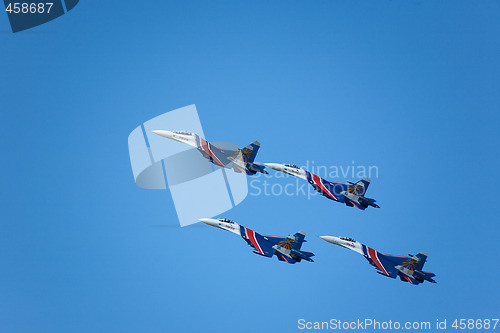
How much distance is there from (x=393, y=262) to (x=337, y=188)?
11.4m

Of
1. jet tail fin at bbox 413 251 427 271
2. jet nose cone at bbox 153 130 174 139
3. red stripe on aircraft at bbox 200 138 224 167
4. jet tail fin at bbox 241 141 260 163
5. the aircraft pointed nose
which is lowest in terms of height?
jet tail fin at bbox 413 251 427 271

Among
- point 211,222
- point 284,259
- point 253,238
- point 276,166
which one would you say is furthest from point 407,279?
point 211,222

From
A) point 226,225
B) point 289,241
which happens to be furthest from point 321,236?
point 226,225

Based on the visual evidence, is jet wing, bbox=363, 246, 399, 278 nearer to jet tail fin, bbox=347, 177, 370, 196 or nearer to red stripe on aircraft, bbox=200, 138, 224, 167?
jet tail fin, bbox=347, 177, 370, 196

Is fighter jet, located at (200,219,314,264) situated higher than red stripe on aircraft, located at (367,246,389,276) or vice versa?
fighter jet, located at (200,219,314,264)

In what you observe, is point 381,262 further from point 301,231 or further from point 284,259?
point 284,259

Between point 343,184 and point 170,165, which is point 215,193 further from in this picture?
point 343,184

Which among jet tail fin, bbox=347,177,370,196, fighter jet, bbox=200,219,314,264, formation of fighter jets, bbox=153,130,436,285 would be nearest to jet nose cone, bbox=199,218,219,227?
formation of fighter jets, bbox=153,130,436,285

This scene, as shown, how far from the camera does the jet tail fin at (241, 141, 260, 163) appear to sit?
88062mm

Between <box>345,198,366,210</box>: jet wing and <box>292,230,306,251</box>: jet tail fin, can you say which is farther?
<box>345,198,366,210</box>: jet wing

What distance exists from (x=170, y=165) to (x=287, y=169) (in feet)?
49.2

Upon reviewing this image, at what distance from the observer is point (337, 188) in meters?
89.8

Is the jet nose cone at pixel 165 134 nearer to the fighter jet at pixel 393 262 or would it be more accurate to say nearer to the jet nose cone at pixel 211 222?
the jet nose cone at pixel 211 222

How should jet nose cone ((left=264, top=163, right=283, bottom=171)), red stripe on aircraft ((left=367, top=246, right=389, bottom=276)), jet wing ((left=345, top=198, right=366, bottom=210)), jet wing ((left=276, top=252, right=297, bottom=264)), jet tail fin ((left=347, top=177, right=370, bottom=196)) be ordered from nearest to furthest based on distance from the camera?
jet wing ((left=276, top=252, right=297, bottom=264))
red stripe on aircraft ((left=367, top=246, right=389, bottom=276))
jet tail fin ((left=347, top=177, right=370, bottom=196))
jet wing ((left=345, top=198, right=366, bottom=210))
jet nose cone ((left=264, top=163, right=283, bottom=171))
